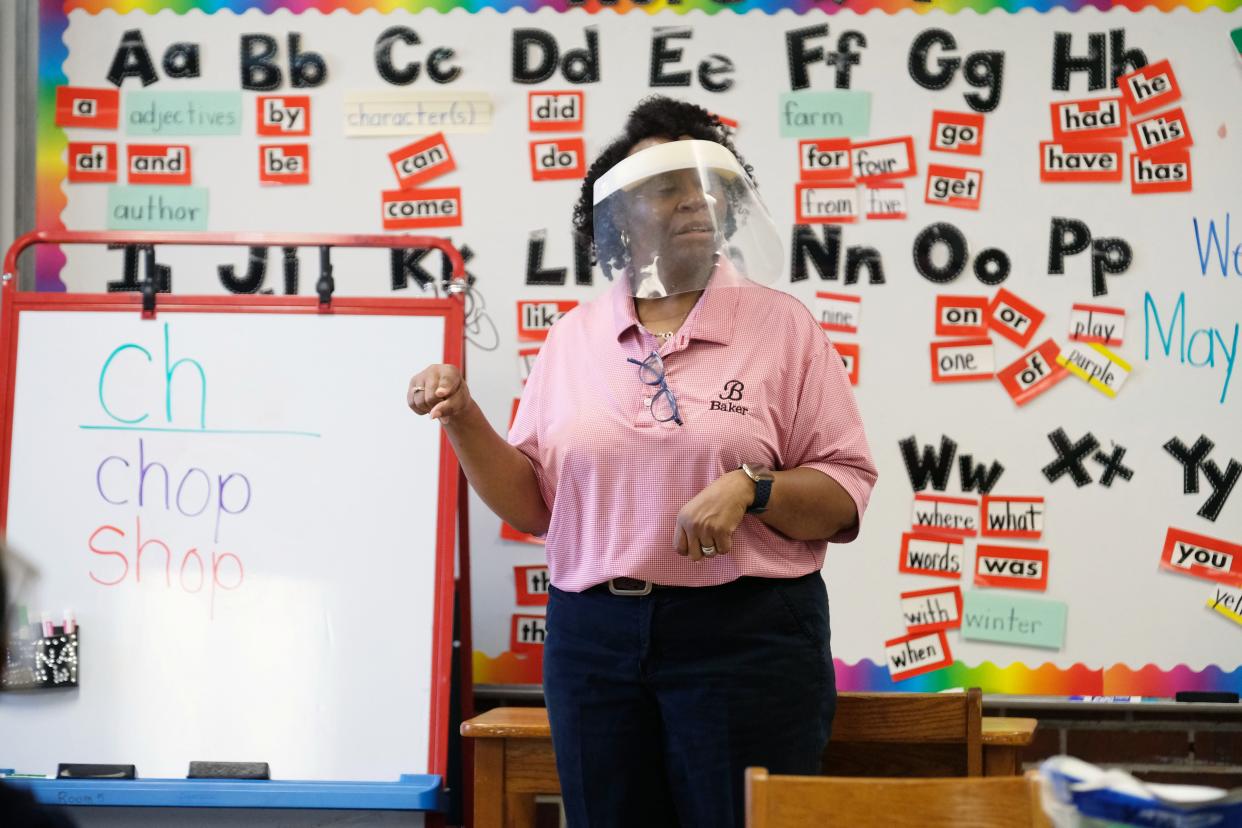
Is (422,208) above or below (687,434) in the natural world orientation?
above

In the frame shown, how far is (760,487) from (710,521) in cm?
9

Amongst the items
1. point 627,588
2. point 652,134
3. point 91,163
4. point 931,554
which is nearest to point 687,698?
point 627,588

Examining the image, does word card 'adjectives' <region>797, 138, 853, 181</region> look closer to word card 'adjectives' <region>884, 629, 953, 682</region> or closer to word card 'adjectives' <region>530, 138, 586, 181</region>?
word card 'adjectives' <region>530, 138, 586, 181</region>

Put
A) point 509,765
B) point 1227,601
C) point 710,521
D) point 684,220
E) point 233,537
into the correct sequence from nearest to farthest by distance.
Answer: point 710,521 < point 684,220 < point 509,765 < point 233,537 < point 1227,601

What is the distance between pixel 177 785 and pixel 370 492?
0.52m

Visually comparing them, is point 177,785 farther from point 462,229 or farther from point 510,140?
point 510,140

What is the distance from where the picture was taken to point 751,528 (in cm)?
140

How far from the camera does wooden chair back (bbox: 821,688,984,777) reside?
151 cm

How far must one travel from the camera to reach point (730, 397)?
1.43 meters

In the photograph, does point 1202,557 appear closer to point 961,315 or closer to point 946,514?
point 946,514

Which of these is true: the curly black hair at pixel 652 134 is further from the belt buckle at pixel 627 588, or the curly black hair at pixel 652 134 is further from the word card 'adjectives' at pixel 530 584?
the word card 'adjectives' at pixel 530 584

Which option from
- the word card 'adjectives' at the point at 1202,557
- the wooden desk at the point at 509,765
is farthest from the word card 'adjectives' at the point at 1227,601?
the wooden desk at the point at 509,765

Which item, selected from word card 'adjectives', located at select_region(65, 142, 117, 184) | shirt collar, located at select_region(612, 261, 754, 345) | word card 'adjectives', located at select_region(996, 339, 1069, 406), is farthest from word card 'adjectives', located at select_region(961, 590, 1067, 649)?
word card 'adjectives', located at select_region(65, 142, 117, 184)

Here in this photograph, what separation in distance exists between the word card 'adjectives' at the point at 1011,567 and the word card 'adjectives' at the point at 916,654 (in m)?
0.13
